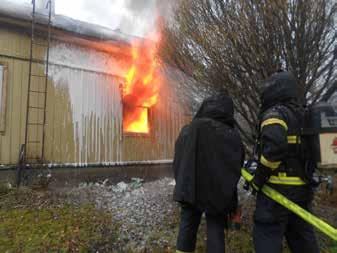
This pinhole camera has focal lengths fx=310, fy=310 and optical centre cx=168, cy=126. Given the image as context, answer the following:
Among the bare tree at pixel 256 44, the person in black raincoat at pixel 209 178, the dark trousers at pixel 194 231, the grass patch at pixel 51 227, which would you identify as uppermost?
the bare tree at pixel 256 44

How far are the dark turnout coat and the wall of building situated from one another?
377 centimetres

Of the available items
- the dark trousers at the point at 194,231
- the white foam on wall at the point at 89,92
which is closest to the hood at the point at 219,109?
the dark trousers at the point at 194,231

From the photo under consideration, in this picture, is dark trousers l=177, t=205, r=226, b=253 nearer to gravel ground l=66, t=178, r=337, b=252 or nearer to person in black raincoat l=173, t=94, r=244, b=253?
person in black raincoat l=173, t=94, r=244, b=253

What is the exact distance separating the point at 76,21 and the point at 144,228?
5.33m

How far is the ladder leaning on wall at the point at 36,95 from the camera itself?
7.05 m

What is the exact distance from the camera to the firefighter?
9.42 ft

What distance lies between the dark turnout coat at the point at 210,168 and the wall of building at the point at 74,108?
3.77 meters

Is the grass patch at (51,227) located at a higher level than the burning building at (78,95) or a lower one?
lower


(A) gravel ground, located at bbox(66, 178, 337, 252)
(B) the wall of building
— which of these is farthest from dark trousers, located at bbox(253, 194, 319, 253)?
(B) the wall of building

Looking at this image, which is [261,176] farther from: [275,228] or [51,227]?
[51,227]

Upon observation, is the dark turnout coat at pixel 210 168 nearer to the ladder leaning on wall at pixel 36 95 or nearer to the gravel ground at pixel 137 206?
the gravel ground at pixel 137 206

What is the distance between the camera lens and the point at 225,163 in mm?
3203

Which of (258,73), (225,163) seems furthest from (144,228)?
(258,73)

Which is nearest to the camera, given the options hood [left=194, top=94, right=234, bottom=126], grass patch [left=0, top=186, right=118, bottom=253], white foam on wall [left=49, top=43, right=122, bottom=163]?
hood [left=194, top=94, right=234, bottom=126]
